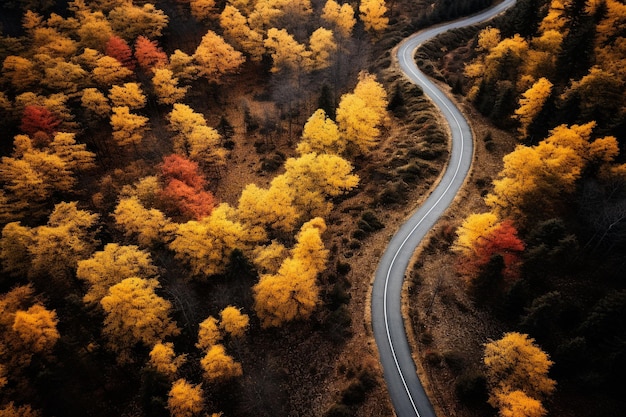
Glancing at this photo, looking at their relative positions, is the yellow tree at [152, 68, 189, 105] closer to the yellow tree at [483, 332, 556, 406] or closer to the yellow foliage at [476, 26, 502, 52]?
the yellow foliage at [476, 26, 502, 52]

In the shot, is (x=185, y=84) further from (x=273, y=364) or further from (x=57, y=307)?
(x=273, y=364)

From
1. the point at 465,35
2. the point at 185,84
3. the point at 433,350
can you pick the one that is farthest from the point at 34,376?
the point at 465,35

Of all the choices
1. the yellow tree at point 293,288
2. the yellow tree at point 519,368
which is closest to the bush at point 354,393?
the yellow tree at point 293,288

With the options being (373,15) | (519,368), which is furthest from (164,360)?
(373,15)

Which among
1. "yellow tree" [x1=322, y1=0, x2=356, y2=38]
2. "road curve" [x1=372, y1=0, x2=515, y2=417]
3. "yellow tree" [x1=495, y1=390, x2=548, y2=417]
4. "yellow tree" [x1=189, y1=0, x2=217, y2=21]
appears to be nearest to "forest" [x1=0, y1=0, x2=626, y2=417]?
"yellow tree" [x1=495, y1=390, x2=548, y2=417]

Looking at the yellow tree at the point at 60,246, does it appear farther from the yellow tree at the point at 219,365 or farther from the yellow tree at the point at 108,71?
the yellow tree at the point at 108,71

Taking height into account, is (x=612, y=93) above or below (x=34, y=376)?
above

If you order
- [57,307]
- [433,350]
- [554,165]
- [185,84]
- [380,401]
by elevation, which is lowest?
[57,307]
